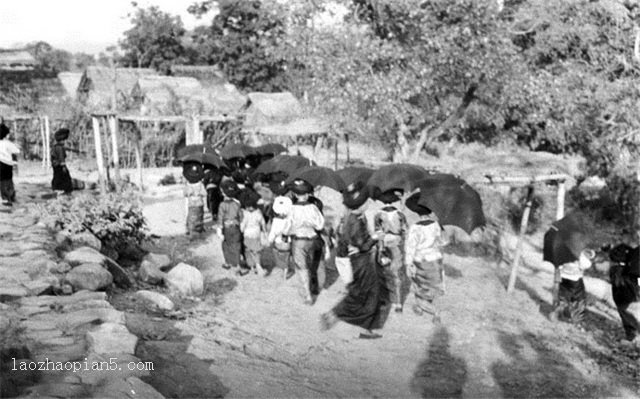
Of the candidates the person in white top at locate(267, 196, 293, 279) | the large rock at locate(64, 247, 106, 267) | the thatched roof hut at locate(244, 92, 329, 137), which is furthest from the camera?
the thatched roof hut at locate(244, 92, 329, 137)

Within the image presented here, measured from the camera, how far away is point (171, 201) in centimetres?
1609

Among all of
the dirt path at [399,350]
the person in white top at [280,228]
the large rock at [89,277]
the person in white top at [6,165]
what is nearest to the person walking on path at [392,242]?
the dirt path at [399,350]

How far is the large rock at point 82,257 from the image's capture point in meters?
6.89

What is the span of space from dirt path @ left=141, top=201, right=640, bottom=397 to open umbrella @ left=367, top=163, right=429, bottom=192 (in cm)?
165

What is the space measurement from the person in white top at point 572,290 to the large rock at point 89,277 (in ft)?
17.8

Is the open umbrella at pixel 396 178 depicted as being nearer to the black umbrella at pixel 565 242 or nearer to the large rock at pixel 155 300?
the black umbrella at pixel 565 242

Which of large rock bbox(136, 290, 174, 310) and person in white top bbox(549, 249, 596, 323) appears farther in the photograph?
person in white top bbox(549, 249, 596, 323)

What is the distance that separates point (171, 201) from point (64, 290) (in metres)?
10.2

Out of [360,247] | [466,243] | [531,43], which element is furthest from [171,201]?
[531,43]

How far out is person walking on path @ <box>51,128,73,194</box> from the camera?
11.4 meters

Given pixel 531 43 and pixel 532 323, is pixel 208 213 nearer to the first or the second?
pixel 532 323

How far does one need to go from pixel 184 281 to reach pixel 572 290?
492 centimetres

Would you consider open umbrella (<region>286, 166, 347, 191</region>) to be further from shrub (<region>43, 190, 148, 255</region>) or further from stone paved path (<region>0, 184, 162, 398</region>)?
stone paved path (<region>0, 184, 162, 398</region>)

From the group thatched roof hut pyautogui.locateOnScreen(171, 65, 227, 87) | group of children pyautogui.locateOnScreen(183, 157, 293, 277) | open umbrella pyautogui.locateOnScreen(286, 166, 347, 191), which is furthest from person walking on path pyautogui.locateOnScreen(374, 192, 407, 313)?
thatched roof hut pyautogui.locateOnScreen(171, 65, 227, 87)
